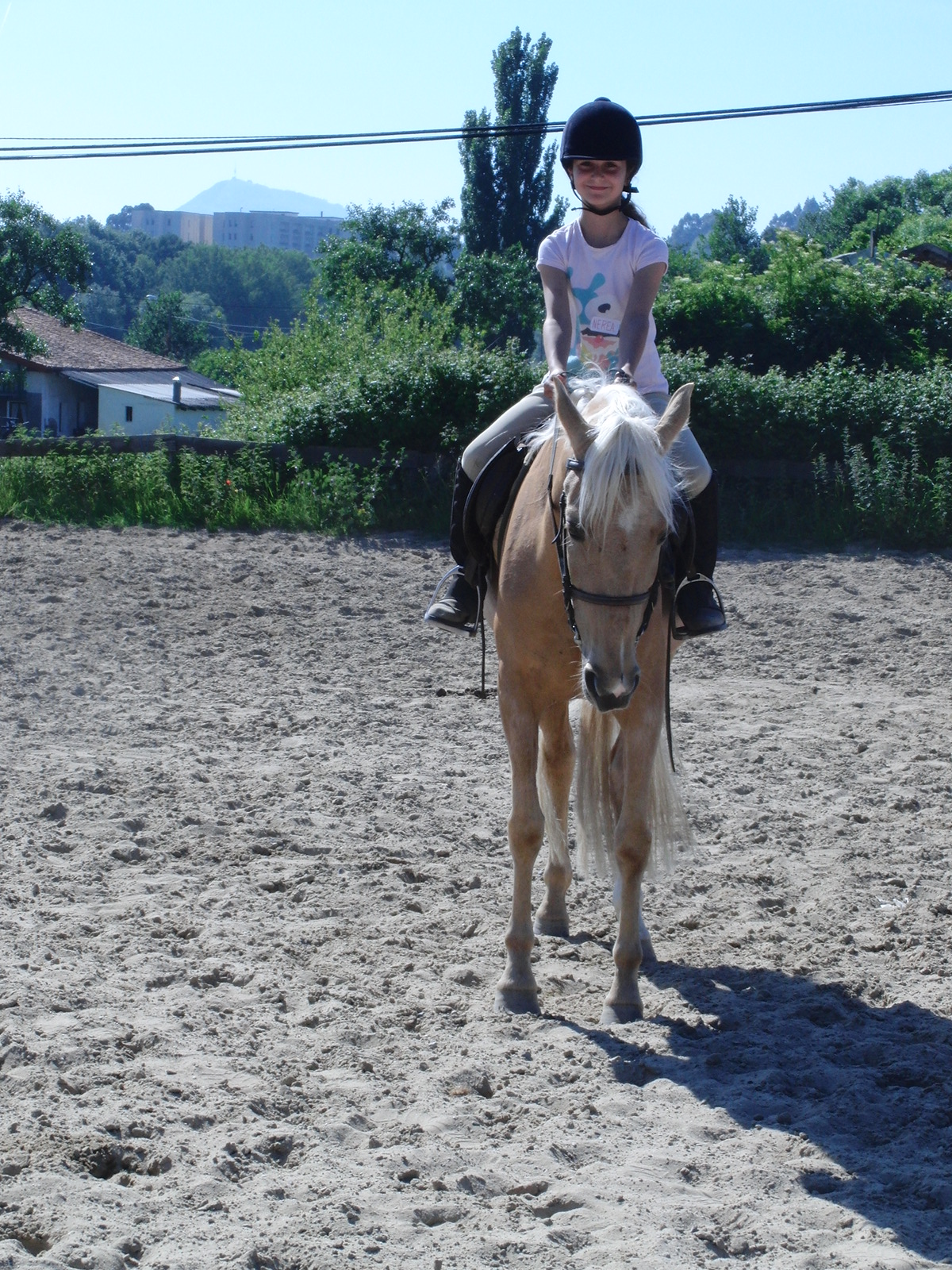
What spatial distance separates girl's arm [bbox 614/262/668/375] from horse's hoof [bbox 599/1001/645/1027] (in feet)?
6.95

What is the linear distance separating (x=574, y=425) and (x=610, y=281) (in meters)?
1.14

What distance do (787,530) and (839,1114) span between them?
10487 mm

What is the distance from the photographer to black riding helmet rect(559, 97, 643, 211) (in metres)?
4.34

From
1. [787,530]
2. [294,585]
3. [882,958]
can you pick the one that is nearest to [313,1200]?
[882,958]

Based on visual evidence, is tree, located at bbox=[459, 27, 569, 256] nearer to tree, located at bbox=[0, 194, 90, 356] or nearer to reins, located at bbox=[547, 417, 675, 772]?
tree, located at bbox=[0, 194, 90, 356]

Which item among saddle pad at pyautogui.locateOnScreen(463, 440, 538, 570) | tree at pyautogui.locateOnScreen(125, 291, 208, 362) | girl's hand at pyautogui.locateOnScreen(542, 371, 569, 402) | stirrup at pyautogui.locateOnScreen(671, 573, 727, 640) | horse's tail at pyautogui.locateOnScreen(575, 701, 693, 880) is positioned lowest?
horse's tail at pyautogui.locateOnScreen(575, 701, 693, 880)

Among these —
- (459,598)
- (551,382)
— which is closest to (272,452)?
(459,598)

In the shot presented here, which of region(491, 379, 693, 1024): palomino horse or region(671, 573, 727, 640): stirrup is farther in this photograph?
region(671, 573, 727, 640): stirrup

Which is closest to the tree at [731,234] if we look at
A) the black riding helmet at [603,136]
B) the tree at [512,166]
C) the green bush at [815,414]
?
the tree at [512,166]

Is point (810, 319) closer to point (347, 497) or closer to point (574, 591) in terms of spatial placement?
point (347, 497)

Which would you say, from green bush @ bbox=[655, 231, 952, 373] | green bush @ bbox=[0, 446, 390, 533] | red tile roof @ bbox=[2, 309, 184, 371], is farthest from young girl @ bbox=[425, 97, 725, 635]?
red tile roof @ bbox=[2, 309, 184, 371]

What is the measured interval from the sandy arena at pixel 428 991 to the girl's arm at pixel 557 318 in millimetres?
2105

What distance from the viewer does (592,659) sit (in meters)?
3.32

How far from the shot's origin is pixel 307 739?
6.72 m
